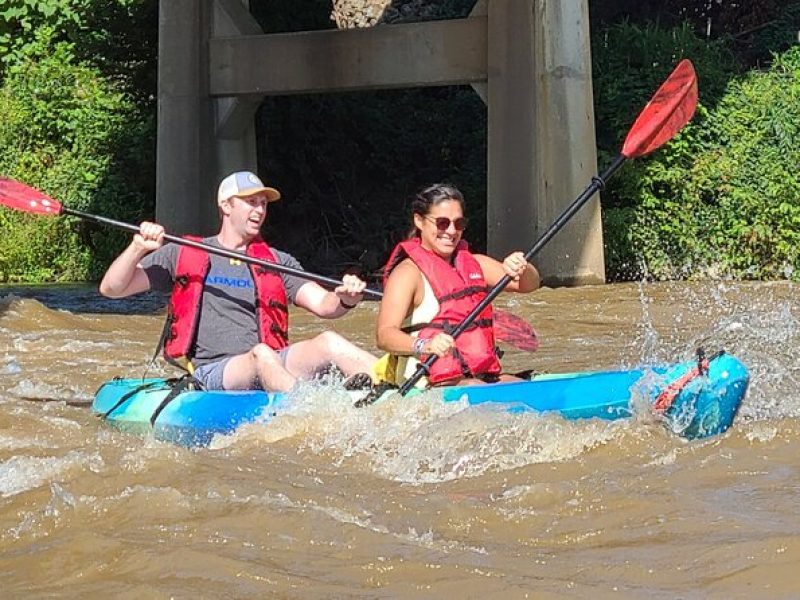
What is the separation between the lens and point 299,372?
5.66 m

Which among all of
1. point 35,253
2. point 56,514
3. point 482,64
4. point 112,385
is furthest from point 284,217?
point 56,514

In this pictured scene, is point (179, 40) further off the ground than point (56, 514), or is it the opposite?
point (179, 40)

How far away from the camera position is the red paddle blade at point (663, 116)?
22.0ft

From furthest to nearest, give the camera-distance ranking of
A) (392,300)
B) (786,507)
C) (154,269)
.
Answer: (154,269)
(392,300)
(786,507)


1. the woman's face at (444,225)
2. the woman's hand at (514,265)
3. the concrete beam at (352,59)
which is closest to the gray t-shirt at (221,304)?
the woman's face at (444,225)

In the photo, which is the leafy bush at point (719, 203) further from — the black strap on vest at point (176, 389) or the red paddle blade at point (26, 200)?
the black strap on vest at point (176, 389)

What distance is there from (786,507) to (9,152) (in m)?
14.5

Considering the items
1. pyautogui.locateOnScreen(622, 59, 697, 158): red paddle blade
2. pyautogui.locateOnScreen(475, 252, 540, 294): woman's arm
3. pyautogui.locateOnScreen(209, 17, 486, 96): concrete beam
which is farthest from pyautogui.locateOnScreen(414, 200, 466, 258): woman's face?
pyautogui.locateOnScreen(209, 17, 486, 96): concrete beam

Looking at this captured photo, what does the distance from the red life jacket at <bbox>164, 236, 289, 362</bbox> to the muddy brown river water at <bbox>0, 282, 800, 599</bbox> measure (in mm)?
442

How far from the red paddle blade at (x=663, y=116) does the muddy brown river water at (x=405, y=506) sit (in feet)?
3.53

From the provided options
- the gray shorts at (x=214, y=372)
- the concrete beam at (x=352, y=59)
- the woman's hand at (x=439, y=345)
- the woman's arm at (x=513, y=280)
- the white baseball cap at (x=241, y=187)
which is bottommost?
the gray shorts at (x=214, y=372)

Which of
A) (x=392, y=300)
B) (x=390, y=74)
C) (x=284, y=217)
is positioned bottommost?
(x=392, y=300)

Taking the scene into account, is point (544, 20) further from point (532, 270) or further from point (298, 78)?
point (532, 270)

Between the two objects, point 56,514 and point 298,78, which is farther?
point 298,78
